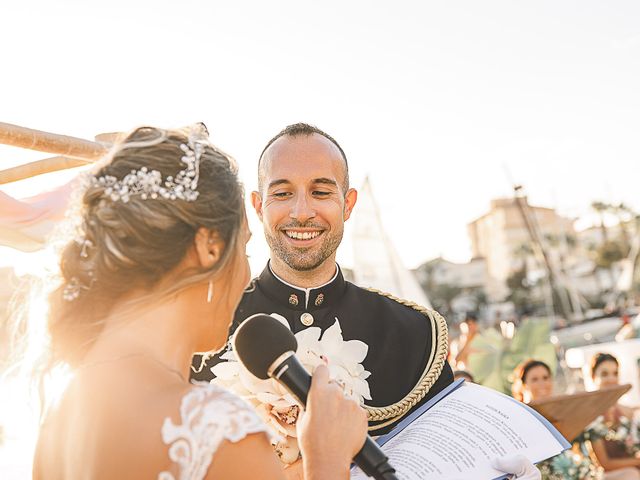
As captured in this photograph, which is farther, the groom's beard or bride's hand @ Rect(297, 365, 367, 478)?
the groom's beard

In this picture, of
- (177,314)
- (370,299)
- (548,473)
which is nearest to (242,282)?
(177,314)

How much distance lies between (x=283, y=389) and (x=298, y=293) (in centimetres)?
59

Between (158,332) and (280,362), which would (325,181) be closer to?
(280,362)

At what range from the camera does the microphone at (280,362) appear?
1.87 metres

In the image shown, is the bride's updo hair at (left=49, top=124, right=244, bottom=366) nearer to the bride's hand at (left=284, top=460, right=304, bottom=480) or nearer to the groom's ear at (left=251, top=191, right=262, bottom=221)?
the bride's hand at (left=284, top=460, right=304, bottom=480)

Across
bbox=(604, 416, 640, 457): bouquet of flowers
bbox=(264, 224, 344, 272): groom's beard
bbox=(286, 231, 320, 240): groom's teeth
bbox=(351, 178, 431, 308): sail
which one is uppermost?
bbox=(286, 231, 320, 240): groom's teeth

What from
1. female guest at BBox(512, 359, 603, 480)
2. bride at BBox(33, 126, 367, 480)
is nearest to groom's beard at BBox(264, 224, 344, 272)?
bride at BBox(33, 126, 367, 480)

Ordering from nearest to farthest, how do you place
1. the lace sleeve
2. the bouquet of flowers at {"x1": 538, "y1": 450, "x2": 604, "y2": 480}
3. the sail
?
1. the lace sleeve
2. the bouquet of flowers at {"x1": 538, "y1": 450, "x2": 604, "y2": 480}
3. the sail

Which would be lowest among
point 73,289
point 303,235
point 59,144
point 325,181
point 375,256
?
point 375,256

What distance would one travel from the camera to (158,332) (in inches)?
73.5

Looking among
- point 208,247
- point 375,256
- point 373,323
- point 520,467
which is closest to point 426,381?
point 373,323

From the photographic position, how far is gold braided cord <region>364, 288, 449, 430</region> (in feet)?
9.64

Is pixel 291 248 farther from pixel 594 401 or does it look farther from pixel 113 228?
pixel 594 401

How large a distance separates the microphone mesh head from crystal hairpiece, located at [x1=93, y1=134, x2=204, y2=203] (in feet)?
1.53
